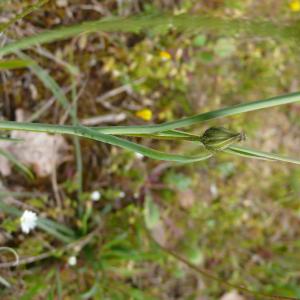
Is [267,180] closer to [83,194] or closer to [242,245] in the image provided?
[242,245]

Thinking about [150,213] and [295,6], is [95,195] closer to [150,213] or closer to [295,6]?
[150,213]

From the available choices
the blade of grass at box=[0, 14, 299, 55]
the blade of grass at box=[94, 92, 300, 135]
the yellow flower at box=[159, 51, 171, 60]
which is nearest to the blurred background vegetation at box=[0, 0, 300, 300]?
the yellow flower at box=[159, 51, 171, 60]

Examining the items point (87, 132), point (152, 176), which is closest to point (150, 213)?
point (152, 176)

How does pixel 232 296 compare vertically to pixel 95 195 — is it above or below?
below

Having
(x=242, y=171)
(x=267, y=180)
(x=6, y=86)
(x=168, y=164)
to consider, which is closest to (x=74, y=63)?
(x=6, y=86)

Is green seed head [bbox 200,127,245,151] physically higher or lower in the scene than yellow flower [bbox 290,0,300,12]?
higher

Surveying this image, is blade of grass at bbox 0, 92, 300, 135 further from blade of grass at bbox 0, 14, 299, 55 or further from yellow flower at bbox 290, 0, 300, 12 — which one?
yellow flower at bbox 290, 0, 300, 12
